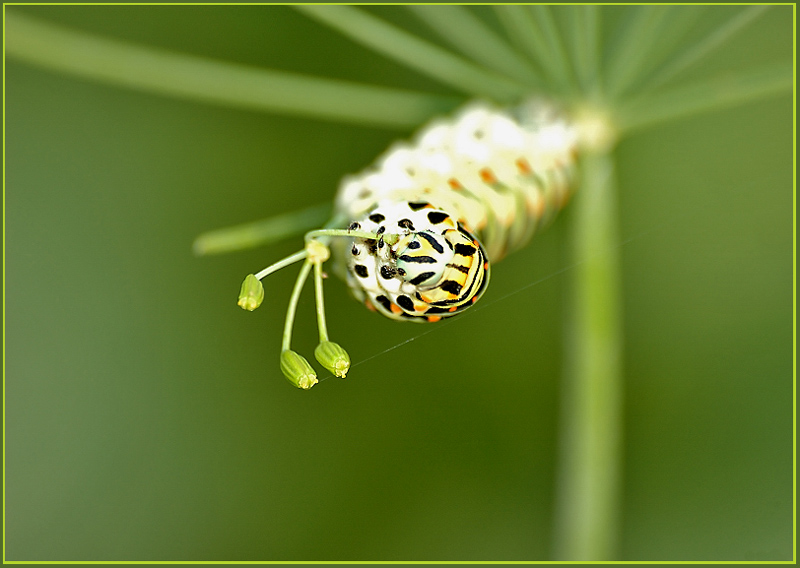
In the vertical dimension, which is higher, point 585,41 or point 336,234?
point 585,41

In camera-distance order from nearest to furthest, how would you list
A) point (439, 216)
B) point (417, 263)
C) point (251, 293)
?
point (251, 293)
point (417, 263)
point (439, 216)

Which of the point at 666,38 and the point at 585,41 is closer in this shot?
the point at 585,41

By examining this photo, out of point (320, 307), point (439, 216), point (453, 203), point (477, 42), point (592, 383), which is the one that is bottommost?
point (592, 383)

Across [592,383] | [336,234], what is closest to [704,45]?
[592,383]

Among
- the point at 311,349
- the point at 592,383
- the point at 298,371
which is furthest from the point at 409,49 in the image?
the point at 311,349

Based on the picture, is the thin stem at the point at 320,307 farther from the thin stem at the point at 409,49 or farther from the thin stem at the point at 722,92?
the thin stem at the point at 722,92

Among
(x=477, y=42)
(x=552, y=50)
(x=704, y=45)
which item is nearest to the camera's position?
(x=704, y=45)

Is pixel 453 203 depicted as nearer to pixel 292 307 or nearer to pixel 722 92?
pixel 292 307
